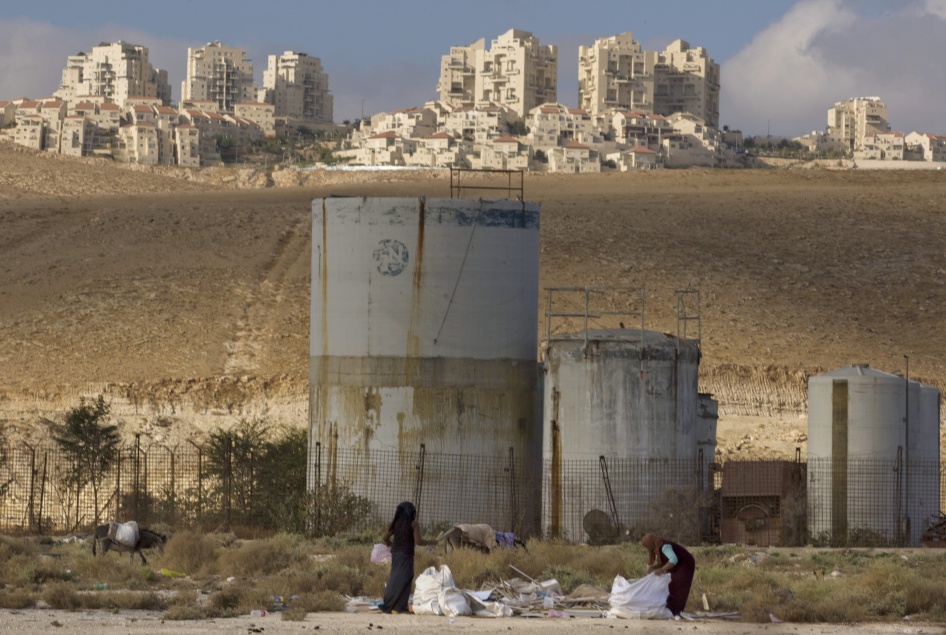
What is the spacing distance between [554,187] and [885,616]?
8712 cm

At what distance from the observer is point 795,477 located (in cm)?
3344

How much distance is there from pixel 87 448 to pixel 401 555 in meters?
20.0

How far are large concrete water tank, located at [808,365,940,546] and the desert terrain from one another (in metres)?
14.8

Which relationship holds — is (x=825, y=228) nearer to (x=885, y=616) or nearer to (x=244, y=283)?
(x=244, y=283)

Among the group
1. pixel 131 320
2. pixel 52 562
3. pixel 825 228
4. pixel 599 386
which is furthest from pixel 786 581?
pixel 825 228

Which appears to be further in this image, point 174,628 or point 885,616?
point 885,616

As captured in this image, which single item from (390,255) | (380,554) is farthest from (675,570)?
(390,255)

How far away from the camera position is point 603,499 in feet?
103

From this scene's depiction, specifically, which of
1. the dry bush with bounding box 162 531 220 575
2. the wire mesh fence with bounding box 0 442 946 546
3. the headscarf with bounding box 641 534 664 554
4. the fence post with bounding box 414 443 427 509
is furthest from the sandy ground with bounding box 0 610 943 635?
the fence post with bounding box 414 443 427 509

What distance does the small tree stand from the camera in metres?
37.2

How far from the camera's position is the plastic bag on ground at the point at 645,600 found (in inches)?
797

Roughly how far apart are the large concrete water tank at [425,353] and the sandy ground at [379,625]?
11.7 metres

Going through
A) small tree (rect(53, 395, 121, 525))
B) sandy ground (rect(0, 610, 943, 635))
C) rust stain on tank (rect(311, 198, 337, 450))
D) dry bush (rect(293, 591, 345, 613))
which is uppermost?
rust stain on tank (rect(311, 198, 337, 450))

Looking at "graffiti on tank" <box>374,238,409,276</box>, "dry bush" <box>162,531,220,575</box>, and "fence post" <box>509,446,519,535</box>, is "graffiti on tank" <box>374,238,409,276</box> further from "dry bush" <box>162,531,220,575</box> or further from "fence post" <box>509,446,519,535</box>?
"dry bush" <box>162,531,220,575</box>
